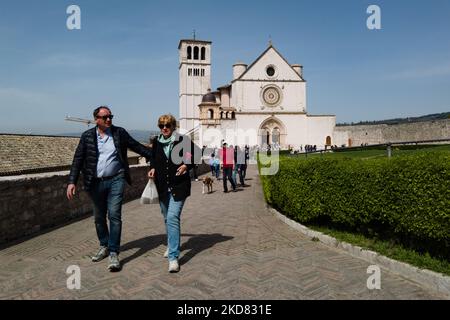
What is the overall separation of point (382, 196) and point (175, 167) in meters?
2.91

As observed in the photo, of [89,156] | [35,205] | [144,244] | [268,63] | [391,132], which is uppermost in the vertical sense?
[268,63]

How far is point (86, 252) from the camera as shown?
5539mm

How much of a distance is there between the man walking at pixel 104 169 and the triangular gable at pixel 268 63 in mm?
49332

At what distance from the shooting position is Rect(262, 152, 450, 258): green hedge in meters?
4.18

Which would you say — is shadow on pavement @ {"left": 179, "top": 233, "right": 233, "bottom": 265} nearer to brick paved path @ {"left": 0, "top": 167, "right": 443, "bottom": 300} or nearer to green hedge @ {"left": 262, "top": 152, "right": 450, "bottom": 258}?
brick paved path @ {"left": 0, "top": 167, "right": 443, "bottom": 300}

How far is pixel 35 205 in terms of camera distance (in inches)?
280

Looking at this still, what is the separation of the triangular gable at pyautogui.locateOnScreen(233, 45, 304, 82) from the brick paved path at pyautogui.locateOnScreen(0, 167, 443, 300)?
48.1 metres

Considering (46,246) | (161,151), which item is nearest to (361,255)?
(161,151)

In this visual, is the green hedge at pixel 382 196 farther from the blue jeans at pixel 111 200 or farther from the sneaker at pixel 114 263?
the sneaker at pixel 114 263

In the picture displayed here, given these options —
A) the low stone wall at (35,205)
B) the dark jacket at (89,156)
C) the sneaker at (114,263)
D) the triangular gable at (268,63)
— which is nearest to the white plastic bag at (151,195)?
the dark jacket at (89,156)

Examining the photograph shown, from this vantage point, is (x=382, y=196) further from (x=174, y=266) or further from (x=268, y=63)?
(x=268, y=63)

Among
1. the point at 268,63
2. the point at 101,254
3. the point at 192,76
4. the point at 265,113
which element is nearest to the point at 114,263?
the point at 101,254

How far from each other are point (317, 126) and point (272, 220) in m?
49.3
